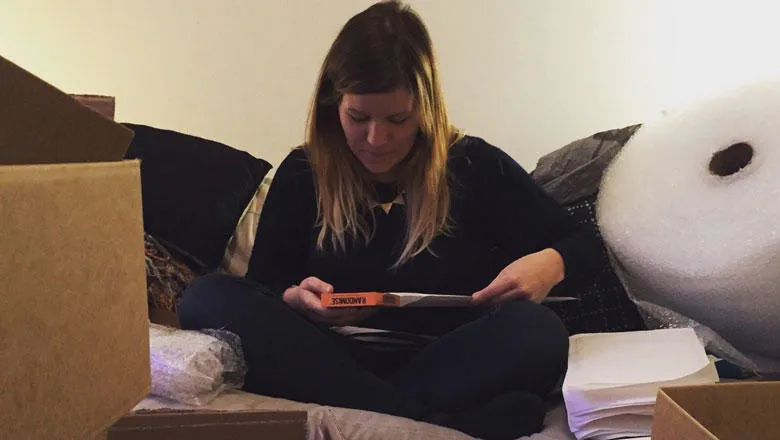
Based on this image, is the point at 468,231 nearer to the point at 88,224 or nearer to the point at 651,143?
the point at 651,143

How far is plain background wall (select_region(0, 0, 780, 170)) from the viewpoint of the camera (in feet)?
5.48

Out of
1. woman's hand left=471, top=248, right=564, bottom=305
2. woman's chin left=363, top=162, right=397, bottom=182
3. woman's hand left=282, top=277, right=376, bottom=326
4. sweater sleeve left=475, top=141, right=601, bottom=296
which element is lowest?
woman's hand left=282, top=277, right=376, bottom=326

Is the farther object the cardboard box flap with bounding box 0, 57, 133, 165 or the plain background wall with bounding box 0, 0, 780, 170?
the plain background wall with bounding box 0, 0, 780, 170

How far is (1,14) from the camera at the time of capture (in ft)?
6.22

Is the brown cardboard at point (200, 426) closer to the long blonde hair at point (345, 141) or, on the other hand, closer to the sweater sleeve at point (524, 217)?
the long blonde hair at point (345, 141)

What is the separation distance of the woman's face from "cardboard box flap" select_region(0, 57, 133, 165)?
583mm

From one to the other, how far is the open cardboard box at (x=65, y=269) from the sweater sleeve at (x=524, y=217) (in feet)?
2.50

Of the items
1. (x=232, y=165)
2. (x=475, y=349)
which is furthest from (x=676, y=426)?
(x=232, y=165)

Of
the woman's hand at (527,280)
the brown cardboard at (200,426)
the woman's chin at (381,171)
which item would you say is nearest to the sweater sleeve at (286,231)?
the woman's chin at (381,171)

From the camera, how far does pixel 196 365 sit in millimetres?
982

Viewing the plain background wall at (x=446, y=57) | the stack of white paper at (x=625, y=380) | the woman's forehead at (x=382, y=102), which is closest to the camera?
the stack of white paper at (x=625, y=380)

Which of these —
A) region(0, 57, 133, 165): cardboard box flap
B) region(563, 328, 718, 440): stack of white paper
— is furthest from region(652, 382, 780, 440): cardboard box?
region(0, 57, 133, 165): cardboard box flap

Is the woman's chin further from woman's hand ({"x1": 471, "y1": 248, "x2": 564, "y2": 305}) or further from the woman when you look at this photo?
woman's hand ({"x1": 471, "y1": 248, "x2": 564, "y2": 305})

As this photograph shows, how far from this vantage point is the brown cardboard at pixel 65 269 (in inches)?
17.6
